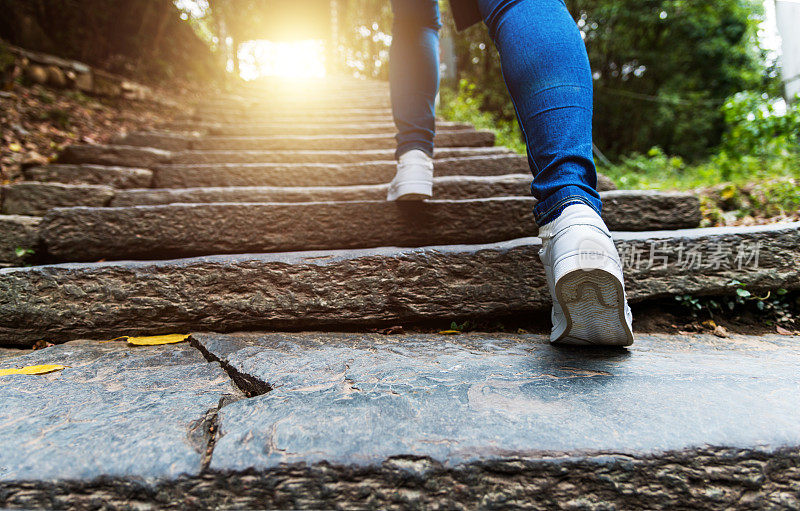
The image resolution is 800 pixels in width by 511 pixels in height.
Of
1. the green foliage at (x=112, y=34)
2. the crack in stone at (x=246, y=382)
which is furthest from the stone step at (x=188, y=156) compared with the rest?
the green foliage at (x=112, y=34)

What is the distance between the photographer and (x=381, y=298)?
130cm

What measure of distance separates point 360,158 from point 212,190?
3.28 ft

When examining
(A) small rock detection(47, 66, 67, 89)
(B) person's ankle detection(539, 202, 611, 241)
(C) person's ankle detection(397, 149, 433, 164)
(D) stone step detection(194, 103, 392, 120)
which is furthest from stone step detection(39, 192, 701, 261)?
(A) small rock detection(47, 66, 67, 89)

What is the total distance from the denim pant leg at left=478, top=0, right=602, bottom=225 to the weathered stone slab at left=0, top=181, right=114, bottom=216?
203 centimetres

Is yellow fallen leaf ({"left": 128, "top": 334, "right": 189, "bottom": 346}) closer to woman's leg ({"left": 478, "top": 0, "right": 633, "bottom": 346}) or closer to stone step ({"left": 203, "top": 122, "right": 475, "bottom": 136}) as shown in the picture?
woman's leg ({"left": 478, "top": 0, "right": 633, "bottom": 346})

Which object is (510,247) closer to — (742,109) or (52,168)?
(52,168)

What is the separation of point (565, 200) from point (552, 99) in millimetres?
222

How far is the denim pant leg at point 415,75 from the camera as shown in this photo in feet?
4.69

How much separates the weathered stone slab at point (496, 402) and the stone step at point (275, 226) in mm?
518

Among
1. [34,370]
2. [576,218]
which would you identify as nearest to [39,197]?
[34,370]

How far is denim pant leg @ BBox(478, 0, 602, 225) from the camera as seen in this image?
88cm

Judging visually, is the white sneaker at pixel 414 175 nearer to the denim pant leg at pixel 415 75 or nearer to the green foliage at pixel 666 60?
the denim pant leg at pixel 415 75

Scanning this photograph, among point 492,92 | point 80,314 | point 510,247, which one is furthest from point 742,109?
point 492,92

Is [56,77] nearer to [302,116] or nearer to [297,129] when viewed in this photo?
[302,116]
